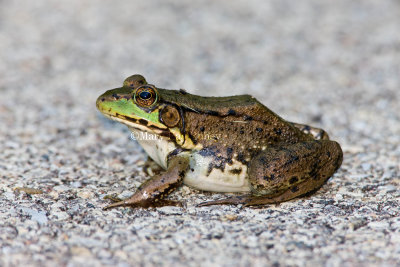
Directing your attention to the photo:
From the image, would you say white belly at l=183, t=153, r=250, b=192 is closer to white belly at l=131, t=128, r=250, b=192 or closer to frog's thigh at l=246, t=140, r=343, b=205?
white belly at l=131, t=128, r=250, b=192

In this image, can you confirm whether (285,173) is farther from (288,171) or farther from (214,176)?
(214,176)

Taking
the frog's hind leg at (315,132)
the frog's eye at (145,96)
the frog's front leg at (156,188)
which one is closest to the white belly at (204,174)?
the frog's front leg at (156,188)

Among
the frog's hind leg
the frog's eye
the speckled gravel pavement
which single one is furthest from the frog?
the frog's hind leg

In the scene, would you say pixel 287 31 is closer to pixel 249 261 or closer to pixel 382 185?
pixel 382 185

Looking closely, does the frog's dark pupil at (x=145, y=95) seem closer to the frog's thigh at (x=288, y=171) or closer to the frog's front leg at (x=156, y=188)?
the frog's front leg at (x=156, y=188)

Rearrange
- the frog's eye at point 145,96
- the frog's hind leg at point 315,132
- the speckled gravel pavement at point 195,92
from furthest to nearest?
the frog's hind leg at point 315,132 < the frog's eye at point 145,96 < the speckled gravel pavement at point 195,92

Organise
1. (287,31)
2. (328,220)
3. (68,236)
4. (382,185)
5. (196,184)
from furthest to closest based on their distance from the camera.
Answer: (287,31), (382,185), (196,184), (328,220), (68,236)

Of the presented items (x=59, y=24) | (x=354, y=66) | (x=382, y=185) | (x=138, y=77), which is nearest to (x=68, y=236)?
(x=138, y=77)
